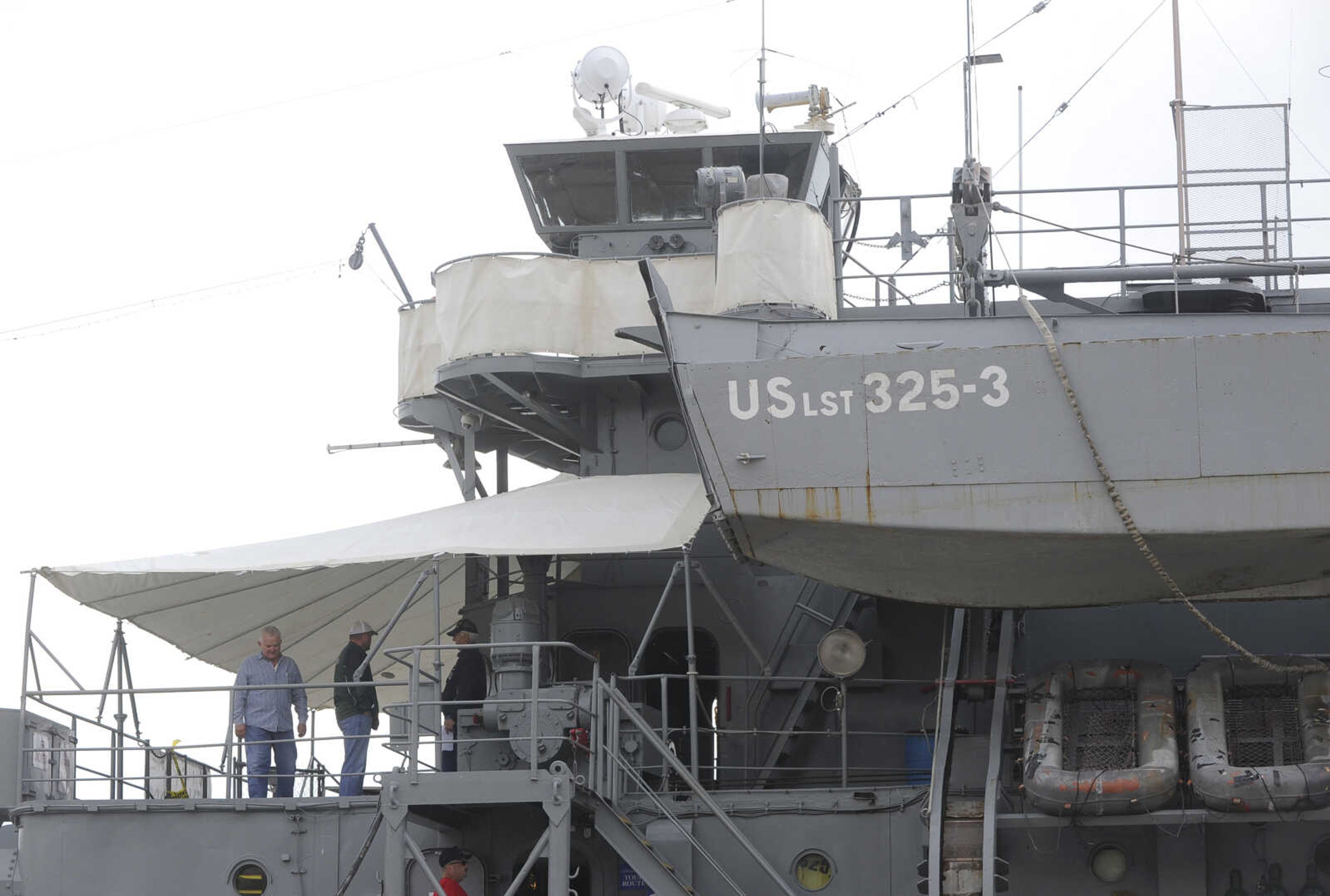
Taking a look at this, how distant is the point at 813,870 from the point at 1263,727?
3.62 meters

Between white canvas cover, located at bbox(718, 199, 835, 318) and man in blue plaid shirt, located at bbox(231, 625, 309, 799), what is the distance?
194 inches

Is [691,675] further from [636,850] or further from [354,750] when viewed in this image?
[354,750]

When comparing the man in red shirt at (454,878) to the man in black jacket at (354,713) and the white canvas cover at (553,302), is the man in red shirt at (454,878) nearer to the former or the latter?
the man in black jacket at (354,713)

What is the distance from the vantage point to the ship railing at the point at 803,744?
→ 14.9 m

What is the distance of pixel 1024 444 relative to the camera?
1211 centimetres

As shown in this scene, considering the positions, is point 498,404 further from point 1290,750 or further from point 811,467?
point 1290,750

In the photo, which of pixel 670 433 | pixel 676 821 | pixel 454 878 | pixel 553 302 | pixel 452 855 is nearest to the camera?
pixel 454 878

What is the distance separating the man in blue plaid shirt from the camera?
1468cm

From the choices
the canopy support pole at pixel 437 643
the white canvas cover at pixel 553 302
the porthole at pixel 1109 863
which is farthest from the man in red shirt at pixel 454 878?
the white canvas cover at pixel 553 302

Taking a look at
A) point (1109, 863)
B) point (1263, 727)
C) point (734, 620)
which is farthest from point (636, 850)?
point (1263, 727)

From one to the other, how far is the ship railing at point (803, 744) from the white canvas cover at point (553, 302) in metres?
3.39

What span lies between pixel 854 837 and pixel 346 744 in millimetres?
4404

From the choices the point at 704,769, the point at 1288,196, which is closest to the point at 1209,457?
the point at 1288,196

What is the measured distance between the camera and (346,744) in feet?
48.0
